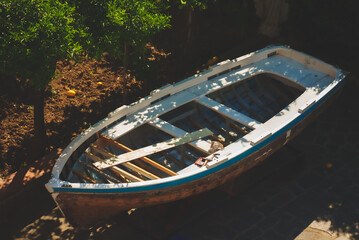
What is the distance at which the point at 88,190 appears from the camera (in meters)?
7.40

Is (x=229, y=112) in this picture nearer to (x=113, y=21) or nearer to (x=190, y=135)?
(x=190, y=135)

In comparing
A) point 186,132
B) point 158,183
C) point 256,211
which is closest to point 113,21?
point 186,132

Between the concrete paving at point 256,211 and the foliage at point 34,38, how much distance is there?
297 cm

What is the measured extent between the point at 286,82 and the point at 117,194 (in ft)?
16.9

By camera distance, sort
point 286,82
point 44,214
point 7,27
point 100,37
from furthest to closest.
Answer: point 286,82, point 44,214, point 100,37, point 7,27

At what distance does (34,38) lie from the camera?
7266 millimetres

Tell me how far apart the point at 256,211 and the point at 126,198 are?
2.94 metres

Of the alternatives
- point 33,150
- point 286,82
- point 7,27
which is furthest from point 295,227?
point 7,27

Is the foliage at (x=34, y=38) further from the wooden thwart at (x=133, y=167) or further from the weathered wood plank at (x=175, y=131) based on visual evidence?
the weathered wood plank at (x=175, y=131)

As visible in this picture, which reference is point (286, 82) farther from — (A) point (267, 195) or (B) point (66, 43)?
(B) point (66, 43)

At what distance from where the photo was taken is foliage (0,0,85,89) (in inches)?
282

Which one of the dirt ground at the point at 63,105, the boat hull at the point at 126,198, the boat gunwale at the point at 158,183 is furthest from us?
the dirt ground at the point at 63,105

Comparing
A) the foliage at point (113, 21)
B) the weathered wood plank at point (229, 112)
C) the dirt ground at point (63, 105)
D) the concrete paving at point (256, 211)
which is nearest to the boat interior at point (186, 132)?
the weathered wood plank at point (229, 112)

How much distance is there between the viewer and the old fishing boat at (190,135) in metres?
7.64
